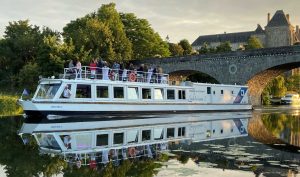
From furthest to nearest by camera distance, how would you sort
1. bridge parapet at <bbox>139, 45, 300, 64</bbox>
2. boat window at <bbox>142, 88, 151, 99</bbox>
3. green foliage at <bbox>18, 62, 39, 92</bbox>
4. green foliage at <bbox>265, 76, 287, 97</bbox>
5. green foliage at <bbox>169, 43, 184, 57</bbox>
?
green foliage at <bbox>169, 43, 184, 57</bbox>, green foliage at <bbox>265, 76, 287, 97</bbox>, green foliage at <bbox>18, 62, 39, 92</bbox>, bridge parapet at <bbox>139, 45, 300, 64</bbox>, boat window at <bbox>142, 88, 151, 99</bbox>

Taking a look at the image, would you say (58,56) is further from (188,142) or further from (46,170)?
(46,170)

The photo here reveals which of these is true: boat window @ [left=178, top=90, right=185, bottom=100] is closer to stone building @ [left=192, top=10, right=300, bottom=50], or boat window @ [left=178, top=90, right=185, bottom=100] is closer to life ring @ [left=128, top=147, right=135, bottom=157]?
life ring @ [left=128, top=147, right=135, bottom=157]

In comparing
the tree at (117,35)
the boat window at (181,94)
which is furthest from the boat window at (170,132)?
the tree at (117,35)

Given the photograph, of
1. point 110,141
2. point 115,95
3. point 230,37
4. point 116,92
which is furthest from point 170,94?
point 230,37

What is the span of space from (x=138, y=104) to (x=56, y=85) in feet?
18.1

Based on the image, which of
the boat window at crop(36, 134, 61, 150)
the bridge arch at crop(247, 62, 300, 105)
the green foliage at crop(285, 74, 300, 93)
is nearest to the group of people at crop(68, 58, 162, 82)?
the boat window at crop(36, 134, 61, 150)

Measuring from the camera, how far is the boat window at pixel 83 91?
2595 cm

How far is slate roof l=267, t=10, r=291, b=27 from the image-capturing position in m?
127

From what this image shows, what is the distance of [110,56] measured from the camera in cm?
5388

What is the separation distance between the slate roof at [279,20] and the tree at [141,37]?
6942cm

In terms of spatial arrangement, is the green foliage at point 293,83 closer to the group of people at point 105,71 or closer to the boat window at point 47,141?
the group of people at point 105,71

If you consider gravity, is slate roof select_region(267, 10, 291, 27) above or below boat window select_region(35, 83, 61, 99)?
above

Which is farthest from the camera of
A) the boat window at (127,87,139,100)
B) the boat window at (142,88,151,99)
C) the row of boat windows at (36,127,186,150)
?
the boat window at (142,88,151,99)

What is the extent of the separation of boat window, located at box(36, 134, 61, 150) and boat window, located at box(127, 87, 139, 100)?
40.7ft
